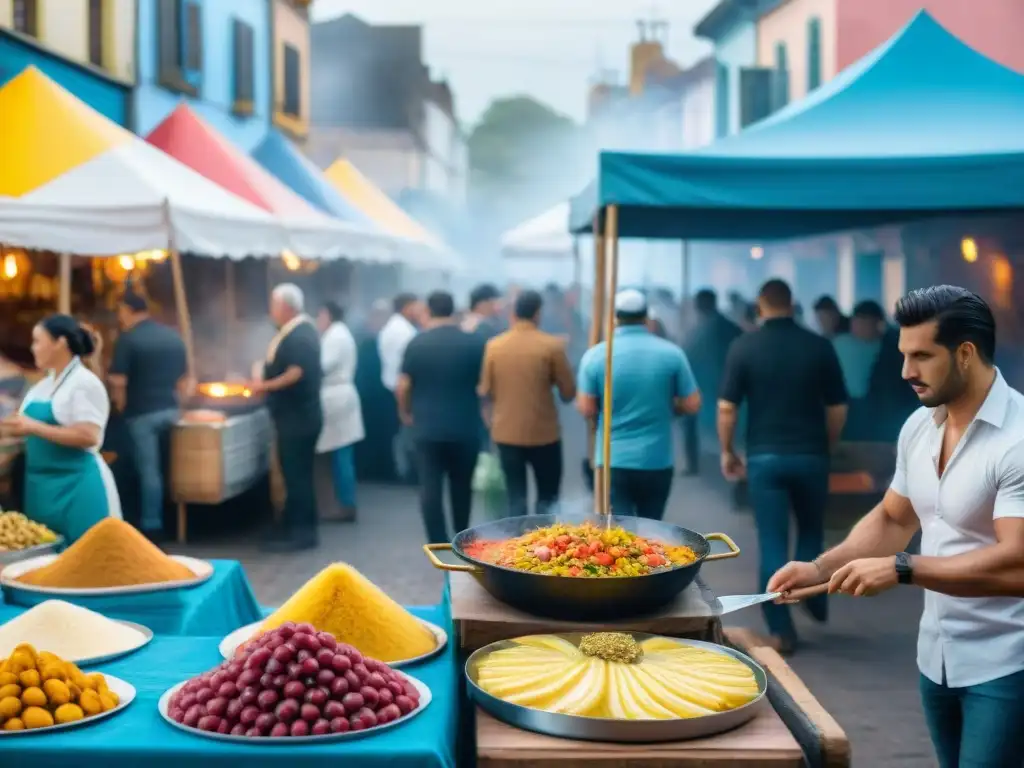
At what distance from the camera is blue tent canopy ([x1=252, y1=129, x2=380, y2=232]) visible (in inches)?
634

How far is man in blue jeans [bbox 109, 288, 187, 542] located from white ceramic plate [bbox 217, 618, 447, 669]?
5.87 metres

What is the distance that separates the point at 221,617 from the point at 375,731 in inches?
74.4

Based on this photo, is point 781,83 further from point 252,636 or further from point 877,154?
point 252,636

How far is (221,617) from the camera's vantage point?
15.3ft

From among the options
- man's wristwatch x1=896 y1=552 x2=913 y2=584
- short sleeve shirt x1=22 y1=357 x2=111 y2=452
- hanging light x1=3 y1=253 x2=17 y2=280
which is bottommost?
man's wristwatch x1=896 y1=552 x2=913 y2=584

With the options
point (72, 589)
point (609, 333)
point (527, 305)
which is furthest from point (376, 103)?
point (72, 589)

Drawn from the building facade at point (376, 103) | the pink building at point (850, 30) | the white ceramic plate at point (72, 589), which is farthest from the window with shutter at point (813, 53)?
the building facade at point (376, 103)

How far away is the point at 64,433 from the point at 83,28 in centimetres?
908

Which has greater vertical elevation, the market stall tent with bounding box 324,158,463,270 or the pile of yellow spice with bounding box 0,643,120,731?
the market stall tent with bounding box 324,158,463,270

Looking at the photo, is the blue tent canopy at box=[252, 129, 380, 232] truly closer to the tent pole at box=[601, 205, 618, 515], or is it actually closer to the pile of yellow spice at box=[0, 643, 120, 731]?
the tent pole at box=[601, 205, 618, 515]

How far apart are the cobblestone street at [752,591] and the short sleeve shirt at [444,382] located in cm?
113

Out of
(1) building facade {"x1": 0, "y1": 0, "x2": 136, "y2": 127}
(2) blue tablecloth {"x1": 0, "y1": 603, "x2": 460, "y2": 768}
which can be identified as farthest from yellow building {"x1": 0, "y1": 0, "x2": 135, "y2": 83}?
(2) blue tablecloth {"x1": 0, "y1": 603, "x2": 460, "y2": 768}

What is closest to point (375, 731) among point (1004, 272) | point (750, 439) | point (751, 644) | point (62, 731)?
point (62, 731)

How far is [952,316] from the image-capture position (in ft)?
10.3
